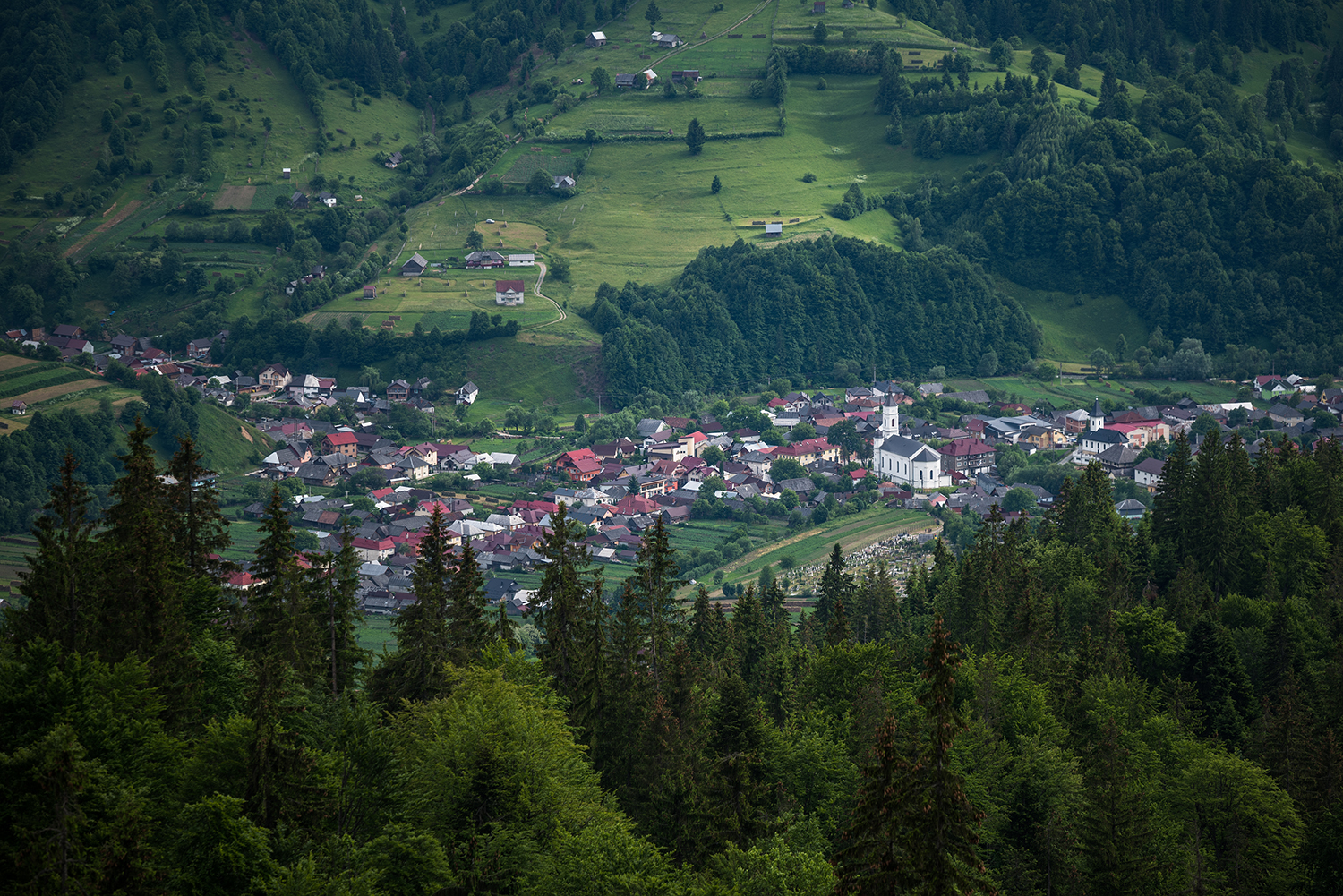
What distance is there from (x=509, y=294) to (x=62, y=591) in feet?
386

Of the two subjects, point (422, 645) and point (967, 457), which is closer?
point (422, 645)

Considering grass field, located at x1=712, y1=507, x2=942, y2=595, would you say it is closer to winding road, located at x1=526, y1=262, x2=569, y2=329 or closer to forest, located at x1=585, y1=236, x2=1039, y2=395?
forest, located at x1=585, y1=236, x2=1039, y2=395

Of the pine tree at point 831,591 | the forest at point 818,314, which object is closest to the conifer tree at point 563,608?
the pine tree at point 831,591

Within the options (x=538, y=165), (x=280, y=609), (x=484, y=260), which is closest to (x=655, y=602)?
(x=280, y=609)

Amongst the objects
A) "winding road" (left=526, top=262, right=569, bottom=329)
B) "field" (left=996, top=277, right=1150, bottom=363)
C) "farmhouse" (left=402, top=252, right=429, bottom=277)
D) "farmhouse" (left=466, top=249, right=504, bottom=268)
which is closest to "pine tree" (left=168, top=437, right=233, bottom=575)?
"winding road" (left=526, top=262, right=569, bottom=329)

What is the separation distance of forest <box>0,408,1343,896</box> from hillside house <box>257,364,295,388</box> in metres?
104

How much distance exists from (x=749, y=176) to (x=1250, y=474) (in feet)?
390

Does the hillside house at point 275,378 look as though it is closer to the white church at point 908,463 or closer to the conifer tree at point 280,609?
the white church at point 908,463

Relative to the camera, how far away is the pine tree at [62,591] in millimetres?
31453

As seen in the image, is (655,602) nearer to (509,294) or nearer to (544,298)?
(509,294)

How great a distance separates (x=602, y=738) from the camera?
3519 centimetres

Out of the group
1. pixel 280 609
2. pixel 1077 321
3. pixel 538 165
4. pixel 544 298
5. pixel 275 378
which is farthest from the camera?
pixel 538 165

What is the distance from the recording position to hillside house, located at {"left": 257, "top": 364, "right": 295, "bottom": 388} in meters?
142

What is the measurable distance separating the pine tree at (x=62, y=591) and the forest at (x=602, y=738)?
0.31ft
